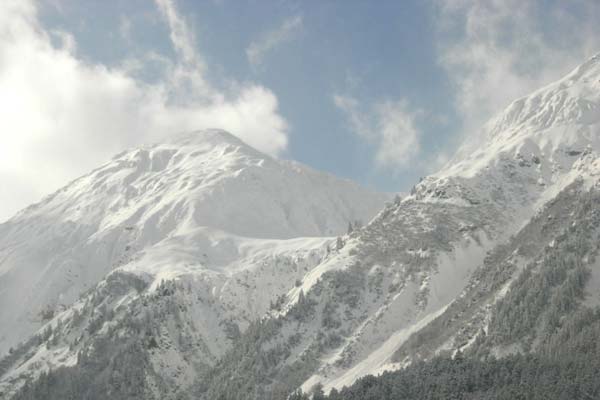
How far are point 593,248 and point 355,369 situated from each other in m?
67.7

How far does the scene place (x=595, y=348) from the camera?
148m

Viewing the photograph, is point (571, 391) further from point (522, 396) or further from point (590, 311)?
point (590, 311)

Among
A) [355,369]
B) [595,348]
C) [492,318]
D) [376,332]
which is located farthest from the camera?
[376,332]

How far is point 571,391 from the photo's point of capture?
137 metres

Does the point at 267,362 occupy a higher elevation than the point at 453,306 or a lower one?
higher

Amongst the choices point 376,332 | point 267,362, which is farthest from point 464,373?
point 267,362

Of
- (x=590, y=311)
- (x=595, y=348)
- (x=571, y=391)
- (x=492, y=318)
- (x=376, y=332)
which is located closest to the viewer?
(x=571, y=391)

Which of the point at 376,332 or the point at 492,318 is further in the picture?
the point at 376,332

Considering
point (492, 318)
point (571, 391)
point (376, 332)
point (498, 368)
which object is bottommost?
point (571, 391)

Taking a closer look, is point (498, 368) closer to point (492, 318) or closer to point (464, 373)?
point (464, 373)

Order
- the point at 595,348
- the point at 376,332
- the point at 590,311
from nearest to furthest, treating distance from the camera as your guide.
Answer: the point at 595,348, the point at 590,311, the point at 376,332

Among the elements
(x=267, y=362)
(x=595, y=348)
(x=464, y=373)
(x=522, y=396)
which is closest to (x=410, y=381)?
(x=464, y=373)

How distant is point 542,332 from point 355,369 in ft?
160

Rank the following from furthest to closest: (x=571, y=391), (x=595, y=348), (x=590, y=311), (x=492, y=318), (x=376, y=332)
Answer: (x=376, y=332) → (x=492, y=318) → (x=590, y=311) → (x=595, y=348) → (x=571, y=391)
